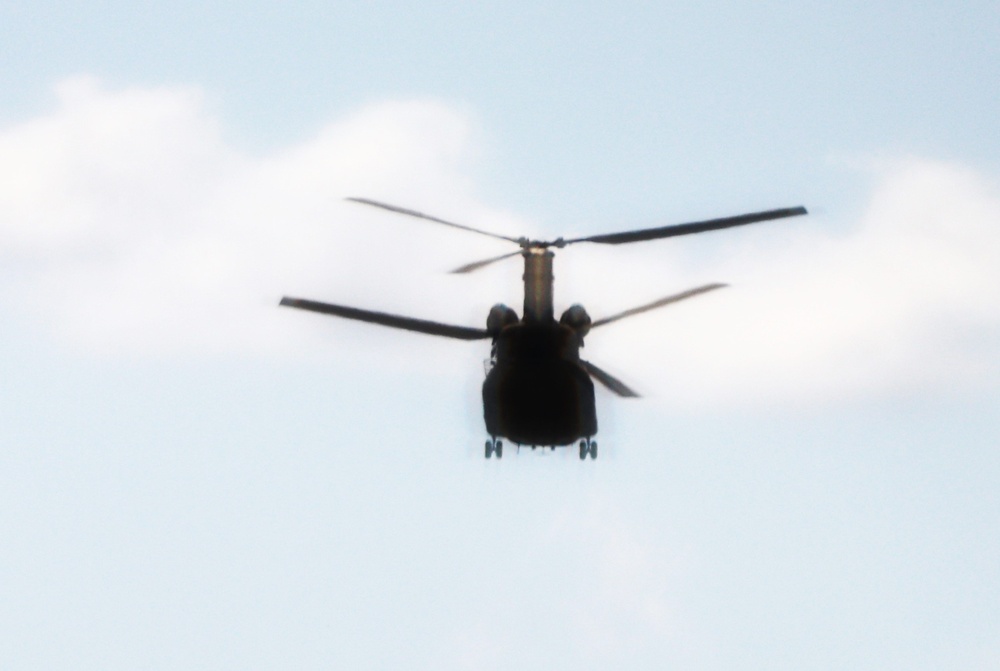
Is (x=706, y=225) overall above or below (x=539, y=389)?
above

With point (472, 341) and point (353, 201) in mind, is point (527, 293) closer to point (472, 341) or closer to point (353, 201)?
point (472, 341)

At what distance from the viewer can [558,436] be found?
41188 mm

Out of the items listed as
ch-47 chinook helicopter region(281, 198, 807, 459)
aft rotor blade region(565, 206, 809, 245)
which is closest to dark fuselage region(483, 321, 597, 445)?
ch-47 chinook helicopter region(281, 198, 807, 459)

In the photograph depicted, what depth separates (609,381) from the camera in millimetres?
43031

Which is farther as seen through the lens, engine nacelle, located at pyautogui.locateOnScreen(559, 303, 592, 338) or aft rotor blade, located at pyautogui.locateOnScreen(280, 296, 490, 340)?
engine nacelle, located at pyautogui.locateOnScreen(559, 303, 592, 338)

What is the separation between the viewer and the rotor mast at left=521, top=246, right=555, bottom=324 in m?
42.4

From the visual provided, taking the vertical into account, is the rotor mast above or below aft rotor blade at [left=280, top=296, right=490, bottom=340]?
above

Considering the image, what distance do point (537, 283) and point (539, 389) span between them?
13.1 ft

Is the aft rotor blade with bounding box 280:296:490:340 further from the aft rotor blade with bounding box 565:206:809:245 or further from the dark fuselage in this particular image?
the aft rotor blade with bounding box 565:206:809:245

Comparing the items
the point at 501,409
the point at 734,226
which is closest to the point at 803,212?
the point at 734,226

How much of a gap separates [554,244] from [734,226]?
6.54 m

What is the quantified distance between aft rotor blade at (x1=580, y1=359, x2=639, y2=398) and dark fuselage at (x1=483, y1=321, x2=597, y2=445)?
21.2 inches

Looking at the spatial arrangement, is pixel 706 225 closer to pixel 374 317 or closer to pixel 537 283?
pixel 537 283

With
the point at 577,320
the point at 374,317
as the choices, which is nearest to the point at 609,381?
the point at 577,320
